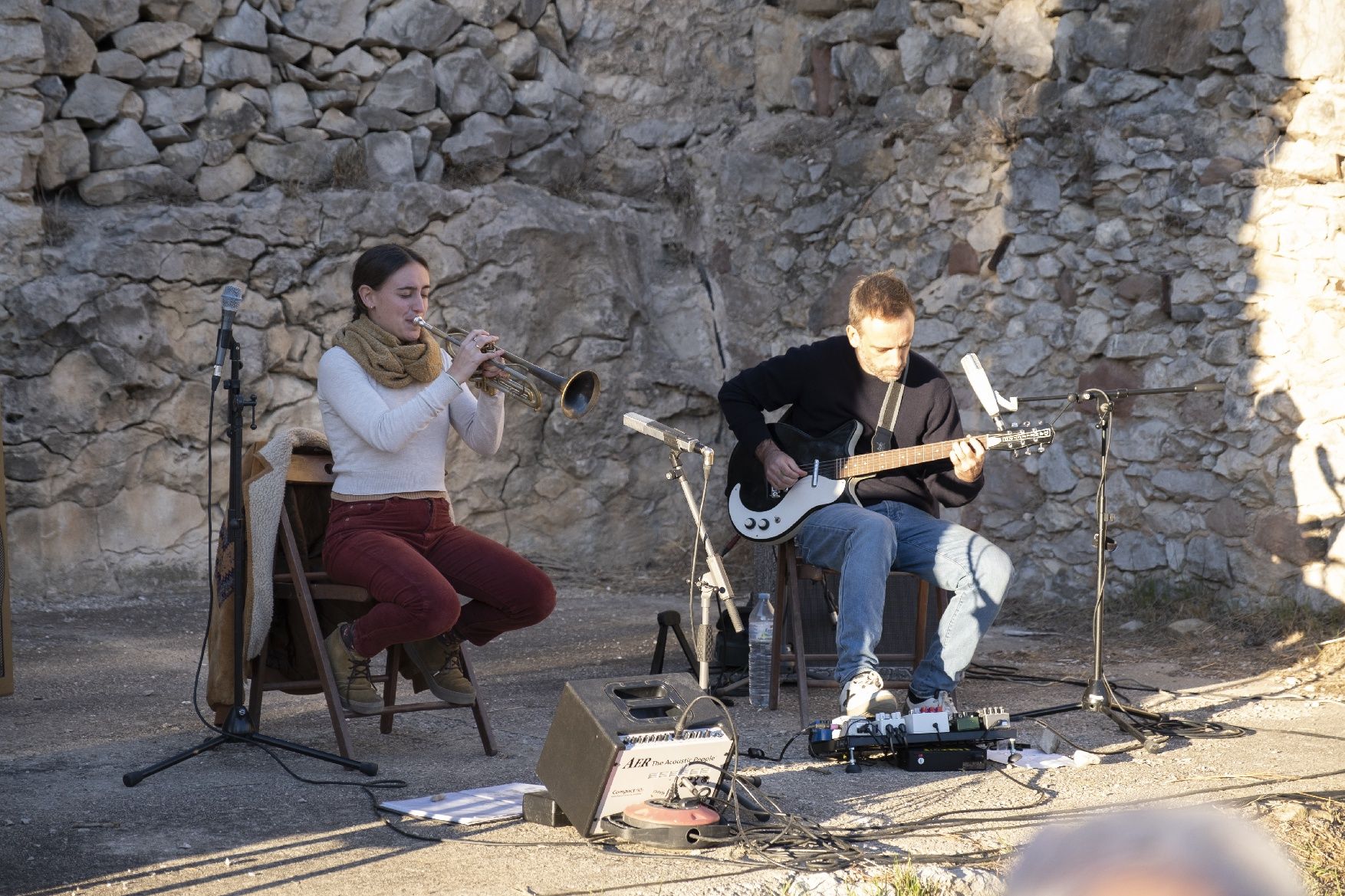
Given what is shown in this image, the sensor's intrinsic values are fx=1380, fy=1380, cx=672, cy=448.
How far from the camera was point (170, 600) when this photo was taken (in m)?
6.13

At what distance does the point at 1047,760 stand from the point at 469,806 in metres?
1.52

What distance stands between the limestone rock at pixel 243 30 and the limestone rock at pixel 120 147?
58 centimetres

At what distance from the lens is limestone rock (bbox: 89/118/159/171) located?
616cm

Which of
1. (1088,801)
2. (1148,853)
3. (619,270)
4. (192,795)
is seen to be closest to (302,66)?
(619,270)

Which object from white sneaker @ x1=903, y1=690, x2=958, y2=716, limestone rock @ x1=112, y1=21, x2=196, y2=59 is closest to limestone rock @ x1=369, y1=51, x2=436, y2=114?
limestone rock @ x1=112, y1=21, x2=196, y2=59

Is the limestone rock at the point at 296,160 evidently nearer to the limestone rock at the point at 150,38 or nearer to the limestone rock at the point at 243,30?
the limestone rock at the point at 243,30

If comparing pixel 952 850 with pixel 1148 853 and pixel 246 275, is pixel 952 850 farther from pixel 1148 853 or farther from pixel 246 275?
pixel 246 275

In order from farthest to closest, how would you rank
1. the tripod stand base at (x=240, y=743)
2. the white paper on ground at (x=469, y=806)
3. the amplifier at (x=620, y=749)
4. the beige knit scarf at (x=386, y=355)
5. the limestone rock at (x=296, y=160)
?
the limestone rock at (x=296, y=160) < the beige knit scarf at (x=386, y=355) < the tripod stand base at (x=240, y=743) < the white paper on ground at (x=469, y=806) < the amplifier at (x=620, y=749)

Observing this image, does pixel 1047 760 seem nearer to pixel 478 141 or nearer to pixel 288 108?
pixel 478 141

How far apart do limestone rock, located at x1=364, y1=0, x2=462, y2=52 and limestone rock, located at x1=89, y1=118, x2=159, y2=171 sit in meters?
1.17

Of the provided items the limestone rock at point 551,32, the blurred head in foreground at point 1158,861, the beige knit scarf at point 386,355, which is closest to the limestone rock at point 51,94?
the limestone rock at point 551,32

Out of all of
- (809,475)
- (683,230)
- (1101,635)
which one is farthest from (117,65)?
(1101,635)

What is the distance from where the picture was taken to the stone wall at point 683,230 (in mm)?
5320

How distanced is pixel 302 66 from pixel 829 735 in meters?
4.51
